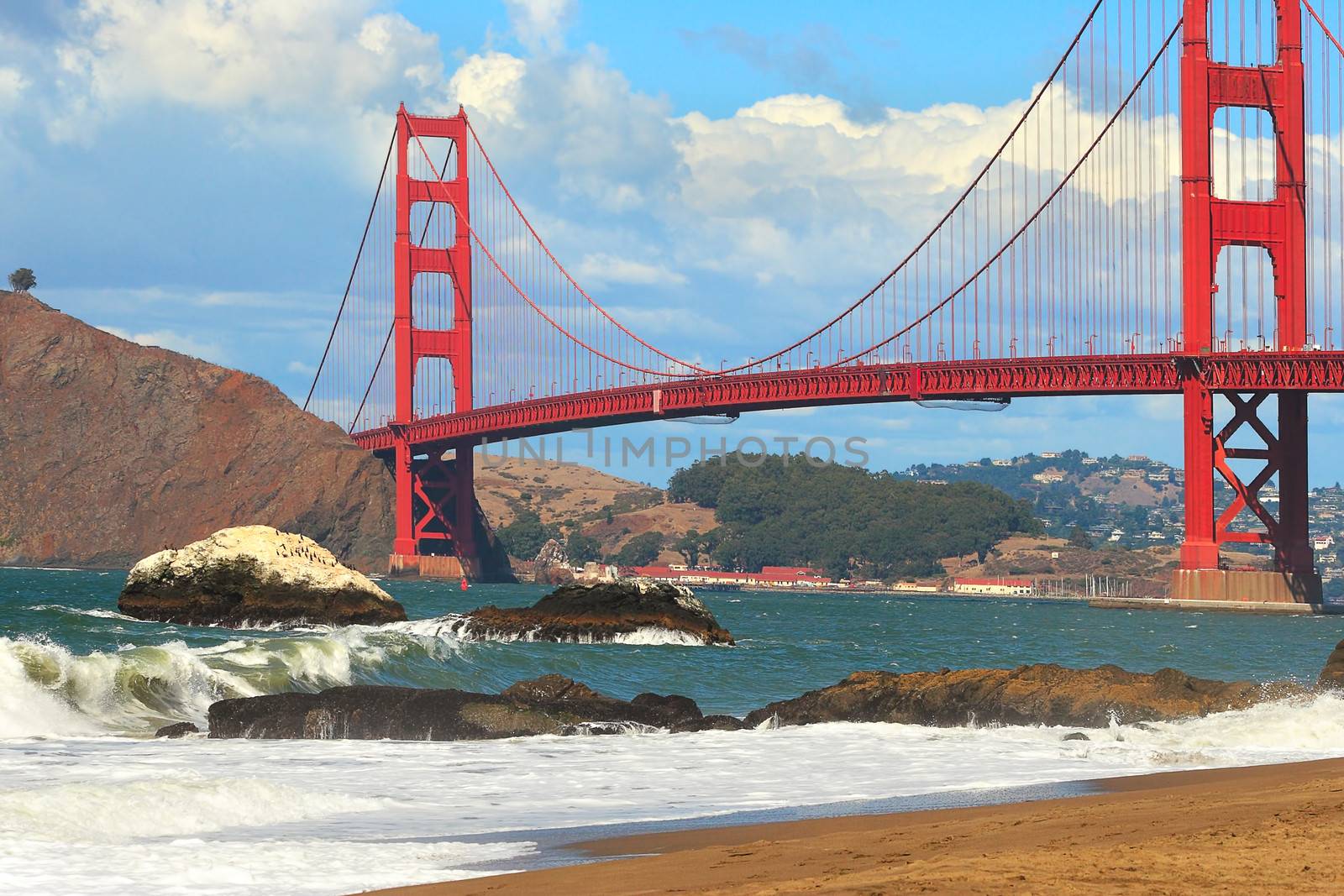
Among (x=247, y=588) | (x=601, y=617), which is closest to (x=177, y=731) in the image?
(x=601, y=617)

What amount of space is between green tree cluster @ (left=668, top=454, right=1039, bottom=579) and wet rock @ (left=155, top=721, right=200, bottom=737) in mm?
140116

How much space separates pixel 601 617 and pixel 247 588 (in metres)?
6.96

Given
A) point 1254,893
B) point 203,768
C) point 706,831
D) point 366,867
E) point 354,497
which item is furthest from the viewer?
point 354,497

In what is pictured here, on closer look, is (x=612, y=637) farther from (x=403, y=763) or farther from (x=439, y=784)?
(x=439, y=784)

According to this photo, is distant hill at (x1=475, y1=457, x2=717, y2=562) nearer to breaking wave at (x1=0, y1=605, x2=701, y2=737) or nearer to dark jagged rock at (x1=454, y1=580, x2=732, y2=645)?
dark jagged rock at (x1=454, y1=580, x2=732, y2=645)

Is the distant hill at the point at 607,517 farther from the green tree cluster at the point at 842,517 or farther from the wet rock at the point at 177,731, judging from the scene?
the wet rock at the point at 177,731

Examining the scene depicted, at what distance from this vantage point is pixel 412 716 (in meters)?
18.0

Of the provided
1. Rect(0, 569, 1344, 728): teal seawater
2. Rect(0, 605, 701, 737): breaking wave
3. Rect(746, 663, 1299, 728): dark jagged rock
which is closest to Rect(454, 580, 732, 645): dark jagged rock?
Rect(0, 569, 1344, 728): teal seawater

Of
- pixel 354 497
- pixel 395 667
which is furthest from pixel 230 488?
pixel 395 667

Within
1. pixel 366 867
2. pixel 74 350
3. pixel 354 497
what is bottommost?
pixel 366 867

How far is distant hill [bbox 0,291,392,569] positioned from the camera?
10375 centimetres

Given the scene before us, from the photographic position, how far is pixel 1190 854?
9188 millimetres

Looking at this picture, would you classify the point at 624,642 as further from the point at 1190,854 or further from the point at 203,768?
the point at 1190,854

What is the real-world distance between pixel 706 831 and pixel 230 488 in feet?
329
